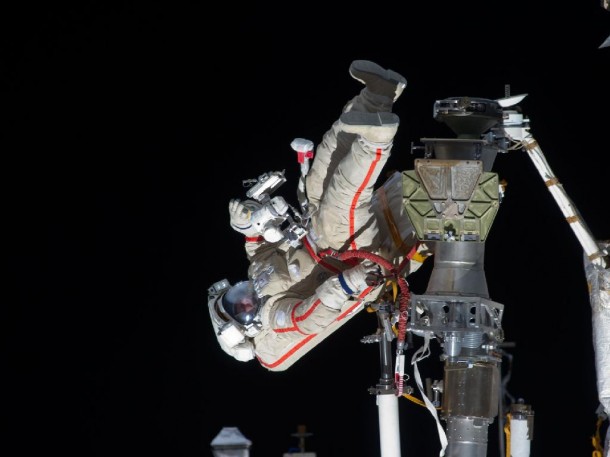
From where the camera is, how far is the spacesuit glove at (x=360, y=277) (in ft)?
16.9

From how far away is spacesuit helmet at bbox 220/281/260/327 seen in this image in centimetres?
584

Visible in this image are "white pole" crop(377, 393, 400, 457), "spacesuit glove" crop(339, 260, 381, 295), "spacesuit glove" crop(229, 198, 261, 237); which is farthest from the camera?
"spacesuit glove" crop(229, 198, 261, 237)

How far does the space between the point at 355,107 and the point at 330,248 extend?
22.9 inches

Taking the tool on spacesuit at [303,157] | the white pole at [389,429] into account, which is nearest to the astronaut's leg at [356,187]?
the tool on spacesuit at [303,157]

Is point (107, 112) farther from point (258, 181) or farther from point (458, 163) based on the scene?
point (458, 163)

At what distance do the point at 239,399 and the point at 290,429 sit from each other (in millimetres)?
309

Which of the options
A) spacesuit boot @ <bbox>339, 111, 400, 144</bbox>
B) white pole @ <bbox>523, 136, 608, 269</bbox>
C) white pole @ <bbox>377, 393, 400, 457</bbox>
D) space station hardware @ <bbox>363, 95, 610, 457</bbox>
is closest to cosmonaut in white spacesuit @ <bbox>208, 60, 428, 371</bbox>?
spacesuit boot @ <bbox>339, 111, 400, 144</bbox>

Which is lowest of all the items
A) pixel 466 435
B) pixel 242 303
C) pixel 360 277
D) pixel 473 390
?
pixel 466 435

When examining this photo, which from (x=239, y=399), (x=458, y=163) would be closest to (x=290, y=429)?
(x=239, y=399)

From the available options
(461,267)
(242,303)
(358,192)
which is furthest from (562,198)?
(242,303)

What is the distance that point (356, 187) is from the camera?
5.35m

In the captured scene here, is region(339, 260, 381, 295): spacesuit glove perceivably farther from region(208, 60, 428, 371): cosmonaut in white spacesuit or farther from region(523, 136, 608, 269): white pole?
region(523, 136, 608, 269): white pole

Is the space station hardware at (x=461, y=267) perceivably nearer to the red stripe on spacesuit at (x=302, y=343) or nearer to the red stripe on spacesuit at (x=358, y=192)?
the red stripe on spacesuit at (x=358, y=192)

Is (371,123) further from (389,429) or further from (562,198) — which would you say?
(389,429)
